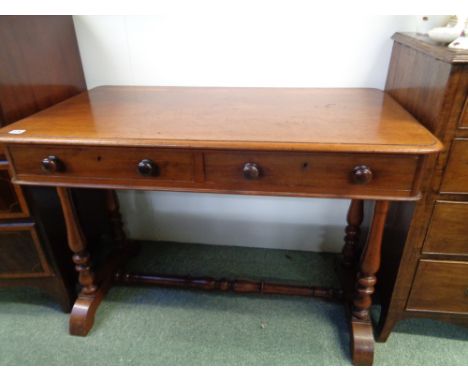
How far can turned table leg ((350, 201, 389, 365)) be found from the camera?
1.04 meters

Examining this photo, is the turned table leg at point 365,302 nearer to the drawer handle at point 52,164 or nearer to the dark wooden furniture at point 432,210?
the dark wooden furniture at point 432,210

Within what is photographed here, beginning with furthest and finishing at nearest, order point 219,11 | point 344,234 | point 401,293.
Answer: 1. point 344,234
2. point 219,11
3. point 401,293

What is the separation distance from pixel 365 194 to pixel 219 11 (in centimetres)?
87

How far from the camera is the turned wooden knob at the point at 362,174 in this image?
2.66ft

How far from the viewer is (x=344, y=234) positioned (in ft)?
5.29

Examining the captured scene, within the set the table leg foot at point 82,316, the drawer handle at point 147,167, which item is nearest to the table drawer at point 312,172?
the drawer handle at point 147,167

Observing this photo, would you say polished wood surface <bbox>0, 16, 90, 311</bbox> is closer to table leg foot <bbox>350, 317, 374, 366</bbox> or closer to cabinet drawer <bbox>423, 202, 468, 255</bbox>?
table leg foot <bbox>350, 317, 374, 366</bbox>

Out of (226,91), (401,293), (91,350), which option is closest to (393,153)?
(401,293)

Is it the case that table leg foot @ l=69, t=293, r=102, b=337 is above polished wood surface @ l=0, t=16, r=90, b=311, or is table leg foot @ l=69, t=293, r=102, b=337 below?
below

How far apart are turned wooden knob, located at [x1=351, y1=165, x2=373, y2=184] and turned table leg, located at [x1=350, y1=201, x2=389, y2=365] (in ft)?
0.77

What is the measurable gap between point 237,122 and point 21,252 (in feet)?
2.98

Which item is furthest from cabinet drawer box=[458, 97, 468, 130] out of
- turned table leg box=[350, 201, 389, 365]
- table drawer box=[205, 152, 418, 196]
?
turned table leg box=[350, 201, 389, 365]

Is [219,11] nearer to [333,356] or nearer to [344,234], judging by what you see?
[344,234]

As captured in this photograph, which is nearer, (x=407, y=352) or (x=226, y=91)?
(x=407, y=352)
